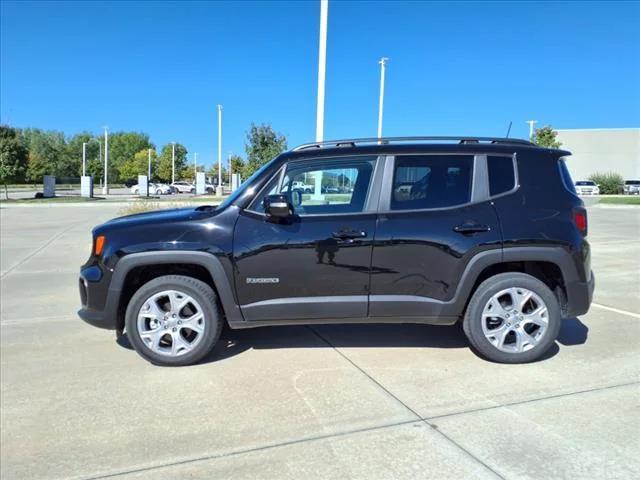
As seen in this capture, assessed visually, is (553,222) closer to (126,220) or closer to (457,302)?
(457,302)

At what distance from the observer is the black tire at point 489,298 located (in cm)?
421

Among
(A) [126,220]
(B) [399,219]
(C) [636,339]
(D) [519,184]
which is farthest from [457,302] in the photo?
(A) [126,220]

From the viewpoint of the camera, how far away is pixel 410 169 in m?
4.29

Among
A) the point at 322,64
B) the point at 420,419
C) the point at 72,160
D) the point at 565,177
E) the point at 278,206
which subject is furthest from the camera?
the point at 72,160

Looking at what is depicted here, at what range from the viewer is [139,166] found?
99.9 meters

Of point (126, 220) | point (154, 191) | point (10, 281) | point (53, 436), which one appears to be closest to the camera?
point (53, 436)

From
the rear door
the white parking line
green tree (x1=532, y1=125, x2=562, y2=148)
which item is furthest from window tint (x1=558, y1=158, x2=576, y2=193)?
green tree (x1=532, y1=125, x2=562, y2=148)

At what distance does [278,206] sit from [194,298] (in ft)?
3.43

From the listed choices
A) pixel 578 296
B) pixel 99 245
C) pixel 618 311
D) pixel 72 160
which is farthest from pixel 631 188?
pixel 72 160

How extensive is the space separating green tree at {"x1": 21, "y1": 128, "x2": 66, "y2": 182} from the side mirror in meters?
86.9

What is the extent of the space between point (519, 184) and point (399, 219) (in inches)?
42.2

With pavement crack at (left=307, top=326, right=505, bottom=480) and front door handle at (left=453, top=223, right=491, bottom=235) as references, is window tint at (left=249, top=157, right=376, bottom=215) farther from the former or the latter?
pavement crack at (left=307, top=326, right=505, bottom=480)

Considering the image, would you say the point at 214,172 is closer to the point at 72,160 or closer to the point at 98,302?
the point at 72,160

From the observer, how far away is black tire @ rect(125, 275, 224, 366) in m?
4.19
